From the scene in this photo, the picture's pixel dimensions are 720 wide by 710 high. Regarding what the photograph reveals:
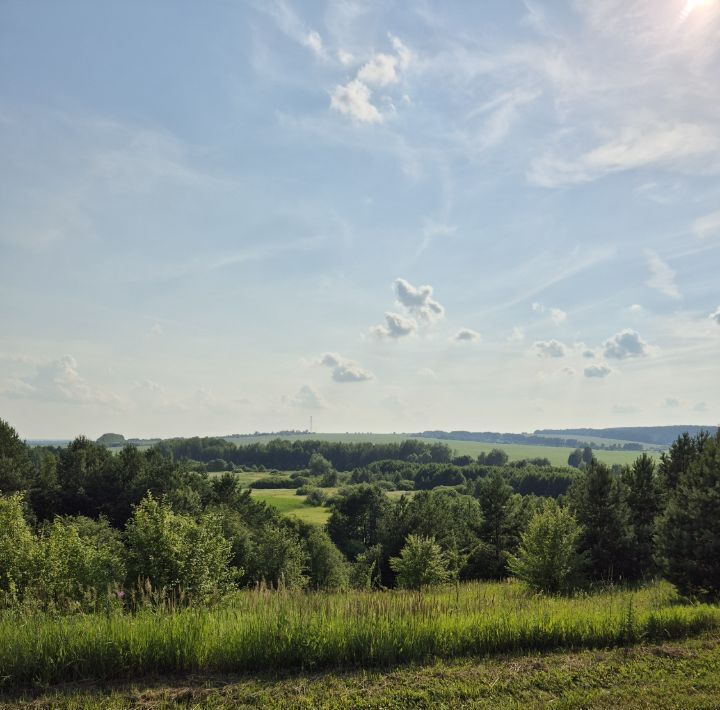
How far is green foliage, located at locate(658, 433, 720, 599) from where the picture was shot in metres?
18.3

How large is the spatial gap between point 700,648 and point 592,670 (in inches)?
109

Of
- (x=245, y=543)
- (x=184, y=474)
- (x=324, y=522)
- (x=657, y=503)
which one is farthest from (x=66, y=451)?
(x=657, y=503)

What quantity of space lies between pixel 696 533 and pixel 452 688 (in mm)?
16654

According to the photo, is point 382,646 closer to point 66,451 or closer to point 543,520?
point 543,520

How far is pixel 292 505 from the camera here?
108438mm

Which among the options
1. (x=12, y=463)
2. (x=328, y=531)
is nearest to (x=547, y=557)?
(x=12, y=463)

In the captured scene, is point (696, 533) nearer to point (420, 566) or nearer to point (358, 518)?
point (420, 566)

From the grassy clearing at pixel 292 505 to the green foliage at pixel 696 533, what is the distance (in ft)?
224

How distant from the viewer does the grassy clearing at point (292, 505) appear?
91438 mm

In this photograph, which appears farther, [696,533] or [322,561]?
[322,561]

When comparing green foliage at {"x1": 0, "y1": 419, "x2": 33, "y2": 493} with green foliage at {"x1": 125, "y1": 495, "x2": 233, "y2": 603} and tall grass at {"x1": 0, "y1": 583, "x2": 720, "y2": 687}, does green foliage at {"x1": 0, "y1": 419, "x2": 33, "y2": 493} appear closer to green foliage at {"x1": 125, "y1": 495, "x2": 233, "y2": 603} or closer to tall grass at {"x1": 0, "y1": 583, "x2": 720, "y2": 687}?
green foliage at {"x1": 125, "y1": 495, "x2": 233, "y2": 603}

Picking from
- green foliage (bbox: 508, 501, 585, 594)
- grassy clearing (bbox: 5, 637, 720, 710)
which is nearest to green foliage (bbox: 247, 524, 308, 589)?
green foliage (bbox: 508, 501, 585, 594)

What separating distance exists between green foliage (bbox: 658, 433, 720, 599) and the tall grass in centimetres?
1024

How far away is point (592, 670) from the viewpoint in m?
7.79
